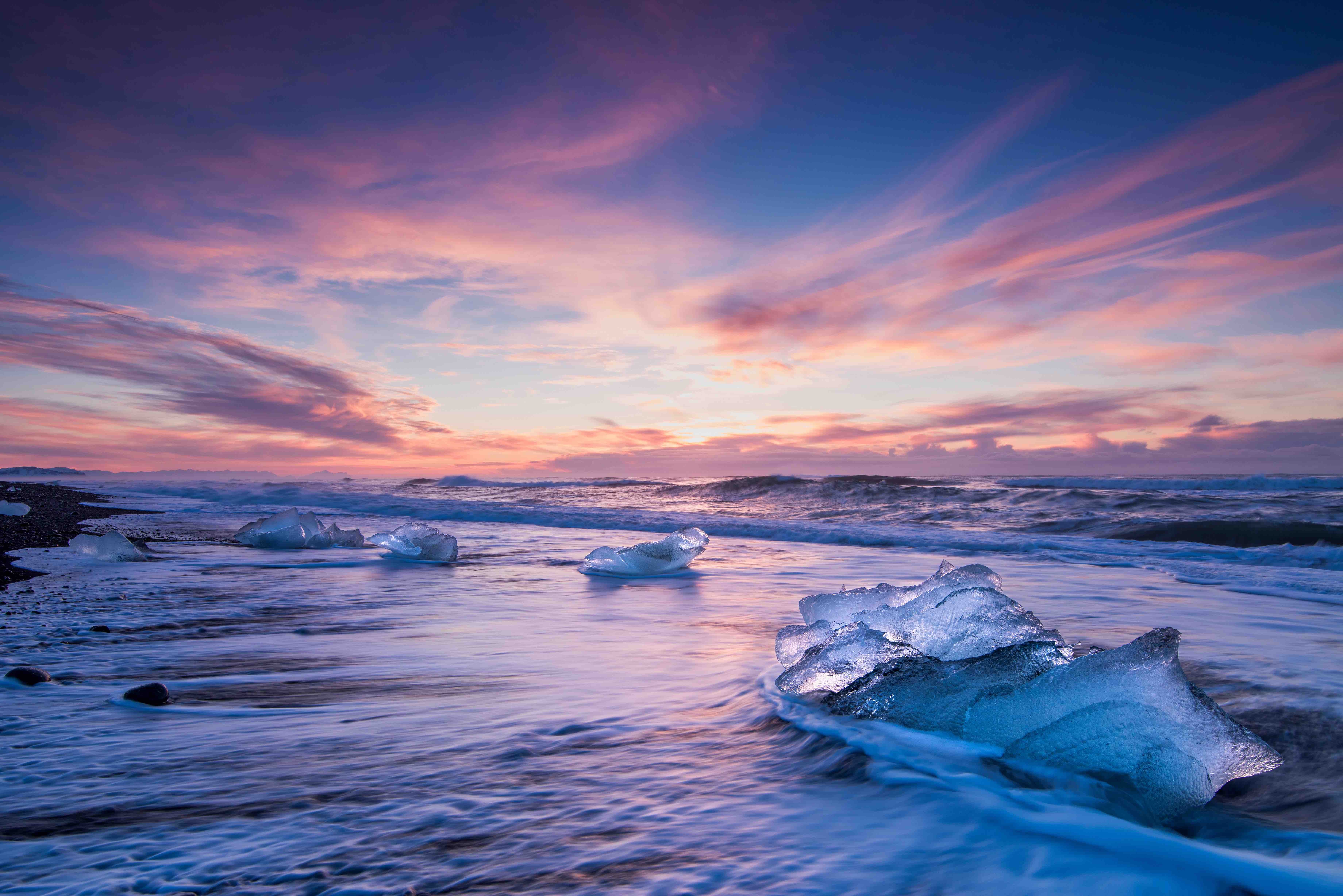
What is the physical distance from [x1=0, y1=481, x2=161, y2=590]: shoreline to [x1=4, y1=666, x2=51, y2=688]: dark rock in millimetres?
2729

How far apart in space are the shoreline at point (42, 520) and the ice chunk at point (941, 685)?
17.3 ft

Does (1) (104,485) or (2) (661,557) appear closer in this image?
(2) (661,557)

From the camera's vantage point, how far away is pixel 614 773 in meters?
1.67

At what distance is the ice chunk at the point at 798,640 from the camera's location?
2453 mm

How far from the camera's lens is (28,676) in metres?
2.36

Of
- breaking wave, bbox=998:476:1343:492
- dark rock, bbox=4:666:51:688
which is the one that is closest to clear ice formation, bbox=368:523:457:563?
dark rock, bbox=4:666:51:688

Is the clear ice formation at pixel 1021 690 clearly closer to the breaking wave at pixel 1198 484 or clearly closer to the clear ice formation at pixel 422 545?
the clear ice formation at pixel 422 545

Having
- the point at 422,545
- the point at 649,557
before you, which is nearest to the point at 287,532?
the point at 422,545

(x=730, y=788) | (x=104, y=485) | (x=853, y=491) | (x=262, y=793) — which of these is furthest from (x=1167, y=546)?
(x=104, y=485)

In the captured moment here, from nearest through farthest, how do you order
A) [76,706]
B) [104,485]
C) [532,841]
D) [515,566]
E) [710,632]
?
[532,841]
[76,706]
[710,632]
[515,566]
[104,485]

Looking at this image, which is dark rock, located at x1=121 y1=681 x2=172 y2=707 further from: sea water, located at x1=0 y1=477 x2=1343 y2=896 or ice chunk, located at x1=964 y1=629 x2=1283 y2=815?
ice chunk, located at x1=964 y1=629 x2=1283 y2=815

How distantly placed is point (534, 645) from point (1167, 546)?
7821mm

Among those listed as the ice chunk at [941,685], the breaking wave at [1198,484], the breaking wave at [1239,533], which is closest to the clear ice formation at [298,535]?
the ice chunk at [941,685]

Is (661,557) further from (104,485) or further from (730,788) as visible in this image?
(104,485)
